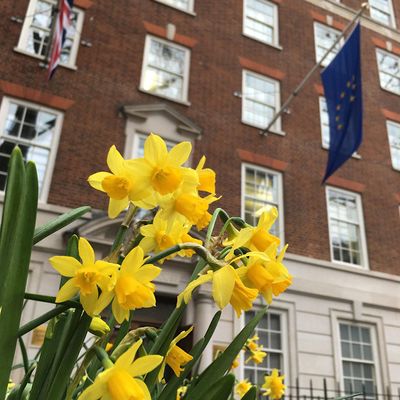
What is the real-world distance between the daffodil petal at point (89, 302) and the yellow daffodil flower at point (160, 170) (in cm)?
28

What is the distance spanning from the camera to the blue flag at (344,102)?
8328mm

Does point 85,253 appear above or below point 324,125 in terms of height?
below

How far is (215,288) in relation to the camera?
848mm

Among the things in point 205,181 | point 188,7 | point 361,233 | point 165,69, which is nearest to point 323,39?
point 188,7

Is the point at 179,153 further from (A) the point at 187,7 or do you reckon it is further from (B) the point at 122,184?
(A) the point at 187,7

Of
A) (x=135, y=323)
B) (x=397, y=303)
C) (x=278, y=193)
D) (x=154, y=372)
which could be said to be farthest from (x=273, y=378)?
(x=397, y=303)

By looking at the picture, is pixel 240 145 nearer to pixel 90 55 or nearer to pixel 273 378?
pixel 90 55

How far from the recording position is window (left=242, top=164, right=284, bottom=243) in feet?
34.2

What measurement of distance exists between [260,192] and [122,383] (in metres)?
10.1

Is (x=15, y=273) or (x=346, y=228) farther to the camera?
(x=346, y=228)

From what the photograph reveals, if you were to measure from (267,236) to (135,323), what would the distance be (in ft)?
25.4

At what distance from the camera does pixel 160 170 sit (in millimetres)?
974

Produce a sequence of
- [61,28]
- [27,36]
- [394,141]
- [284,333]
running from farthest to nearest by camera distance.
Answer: [394,141], [27,36], [284,333], [61,28]

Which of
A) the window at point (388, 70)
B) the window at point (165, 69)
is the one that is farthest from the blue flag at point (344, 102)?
the window at point (388, 70)
